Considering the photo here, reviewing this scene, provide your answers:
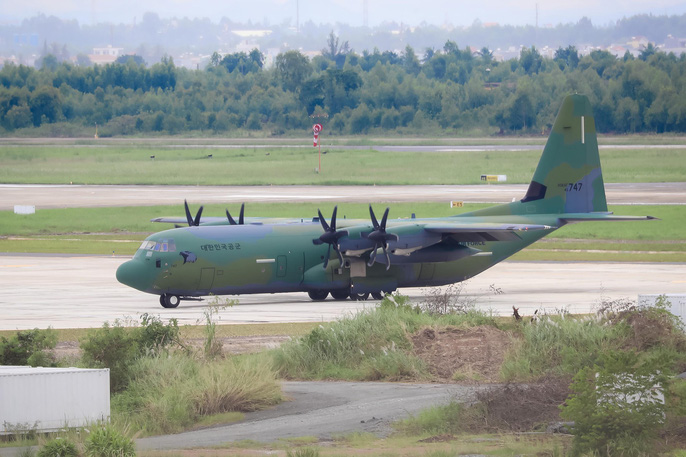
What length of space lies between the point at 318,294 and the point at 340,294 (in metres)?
0.80

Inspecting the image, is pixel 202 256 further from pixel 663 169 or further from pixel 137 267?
pixel 663 169

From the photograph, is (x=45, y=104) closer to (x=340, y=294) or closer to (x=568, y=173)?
(x=340, y=294)

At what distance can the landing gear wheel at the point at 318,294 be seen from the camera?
117ft

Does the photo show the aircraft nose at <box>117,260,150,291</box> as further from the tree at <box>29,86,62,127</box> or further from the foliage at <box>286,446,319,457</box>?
the tree at <box>29,86,62,127</box>

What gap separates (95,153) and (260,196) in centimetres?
5384

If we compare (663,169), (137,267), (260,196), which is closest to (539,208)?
(137,267)

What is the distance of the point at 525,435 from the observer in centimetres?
1636

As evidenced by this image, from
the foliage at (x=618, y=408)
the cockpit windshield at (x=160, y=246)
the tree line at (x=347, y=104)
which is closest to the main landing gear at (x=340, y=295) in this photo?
the cockpit windshield at (x=160, y=246)

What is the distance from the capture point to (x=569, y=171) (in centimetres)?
3875

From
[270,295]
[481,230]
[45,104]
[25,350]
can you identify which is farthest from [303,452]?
[45,104]

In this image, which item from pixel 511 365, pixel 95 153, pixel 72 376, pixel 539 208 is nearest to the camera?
pixel 72 376

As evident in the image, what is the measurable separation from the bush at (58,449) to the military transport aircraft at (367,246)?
18473 millimetres

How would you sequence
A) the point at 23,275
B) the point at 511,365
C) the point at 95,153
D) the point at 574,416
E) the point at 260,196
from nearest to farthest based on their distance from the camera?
the point at 574,416
the point at 511,365
the point at 23,275
the point at 260,196
the point at 95,153

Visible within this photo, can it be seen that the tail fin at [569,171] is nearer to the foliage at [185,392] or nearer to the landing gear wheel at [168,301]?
the landing gear wheel at [168,301]
